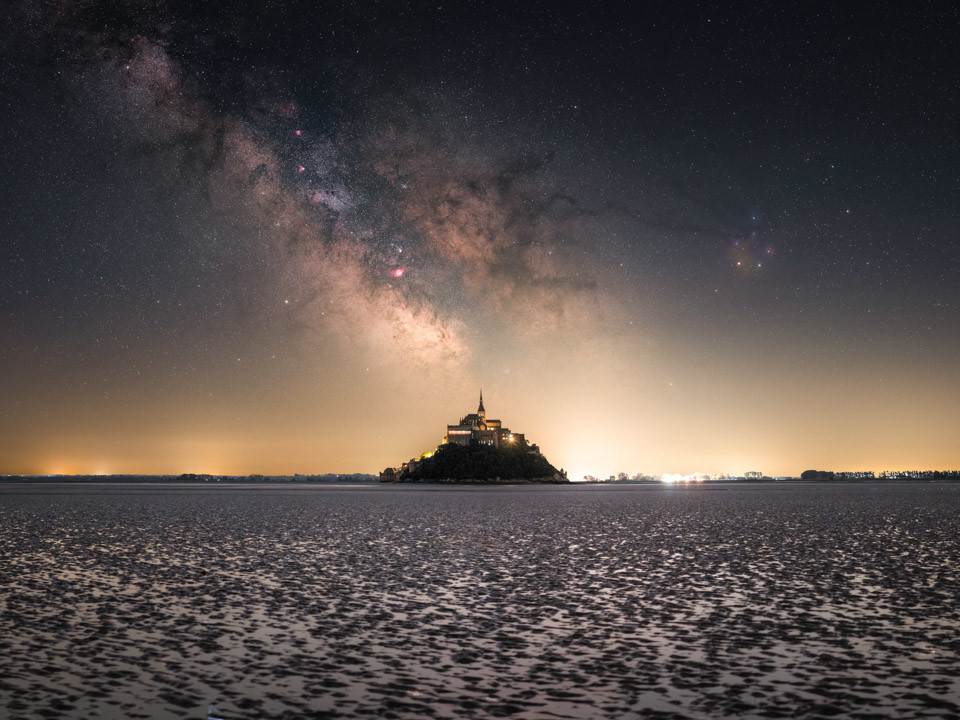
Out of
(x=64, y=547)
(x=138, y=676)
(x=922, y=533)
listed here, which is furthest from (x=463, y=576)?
(x=922, y=533)

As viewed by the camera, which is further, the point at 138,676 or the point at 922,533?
the point at 922,533

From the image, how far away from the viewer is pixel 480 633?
61.8ft

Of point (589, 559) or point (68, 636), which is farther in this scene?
point (589, 559)

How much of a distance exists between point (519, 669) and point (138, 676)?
737 cm

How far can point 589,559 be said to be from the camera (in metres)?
36.9

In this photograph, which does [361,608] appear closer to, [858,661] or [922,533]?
[858,661]

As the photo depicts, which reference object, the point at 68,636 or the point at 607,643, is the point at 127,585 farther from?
the point at 607,643

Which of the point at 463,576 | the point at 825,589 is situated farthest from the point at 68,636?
the point at 825,589

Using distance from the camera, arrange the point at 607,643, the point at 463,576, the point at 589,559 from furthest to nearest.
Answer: the point at 589,559 → the point at 463,576 → the point at 607,643

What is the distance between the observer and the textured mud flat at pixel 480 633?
12820 millimetres

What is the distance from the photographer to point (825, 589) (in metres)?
26.3

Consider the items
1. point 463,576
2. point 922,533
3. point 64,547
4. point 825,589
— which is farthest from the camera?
point 922,533

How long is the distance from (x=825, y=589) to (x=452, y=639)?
15.2 metres

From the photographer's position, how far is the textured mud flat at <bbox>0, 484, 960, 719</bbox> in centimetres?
1282
